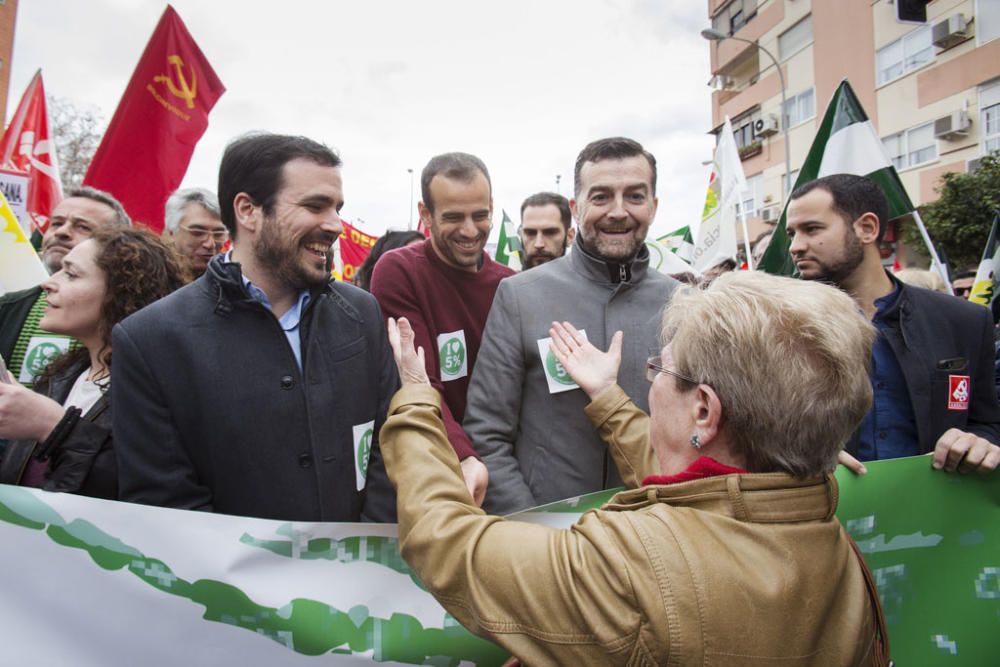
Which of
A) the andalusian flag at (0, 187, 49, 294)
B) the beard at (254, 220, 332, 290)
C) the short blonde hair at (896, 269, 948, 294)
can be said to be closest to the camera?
the beard at (254, 220, 332, 290)

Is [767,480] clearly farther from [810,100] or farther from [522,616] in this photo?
[810,100]

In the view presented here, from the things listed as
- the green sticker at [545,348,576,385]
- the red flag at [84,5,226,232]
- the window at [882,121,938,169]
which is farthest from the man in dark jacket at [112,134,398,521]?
the window at [882,121,938,169]

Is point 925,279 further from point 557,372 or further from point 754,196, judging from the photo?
point 754,196

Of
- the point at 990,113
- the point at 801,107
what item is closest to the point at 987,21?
the point at 990,113

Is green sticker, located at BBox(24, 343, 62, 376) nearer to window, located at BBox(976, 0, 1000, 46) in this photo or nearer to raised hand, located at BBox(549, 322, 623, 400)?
raised hand, located at BBox(549, 322, 623, 400)

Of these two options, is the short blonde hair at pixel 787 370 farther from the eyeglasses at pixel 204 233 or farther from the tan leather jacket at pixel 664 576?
the eyeglasses at pixel 204 233

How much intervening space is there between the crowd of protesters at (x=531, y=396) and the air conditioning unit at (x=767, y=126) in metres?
27.9

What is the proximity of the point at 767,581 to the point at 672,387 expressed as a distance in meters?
0.45

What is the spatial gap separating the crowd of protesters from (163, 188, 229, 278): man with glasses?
1.74 feet

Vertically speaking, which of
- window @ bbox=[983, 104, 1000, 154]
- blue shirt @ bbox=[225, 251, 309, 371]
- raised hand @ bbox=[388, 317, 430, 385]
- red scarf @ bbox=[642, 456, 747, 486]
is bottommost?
red scarf @ bbox=[642, 456, 747, 486]

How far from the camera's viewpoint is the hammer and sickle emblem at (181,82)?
481cm

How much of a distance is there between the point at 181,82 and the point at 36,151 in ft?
8.41

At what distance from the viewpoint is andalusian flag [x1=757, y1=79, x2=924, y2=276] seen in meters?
4.51

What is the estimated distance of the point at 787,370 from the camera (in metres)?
1.35
